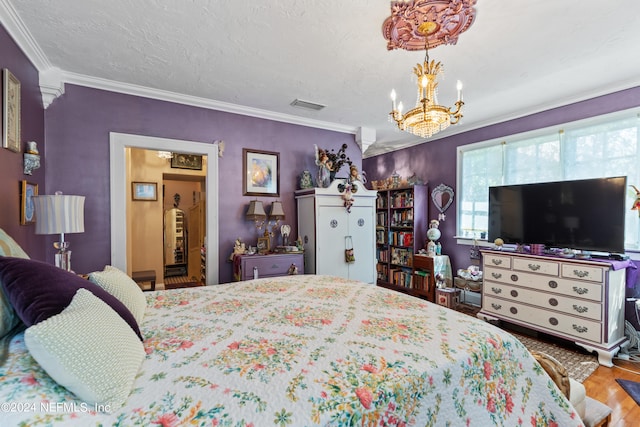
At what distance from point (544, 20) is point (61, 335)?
9.57 feet

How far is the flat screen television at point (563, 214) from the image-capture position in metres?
2.64

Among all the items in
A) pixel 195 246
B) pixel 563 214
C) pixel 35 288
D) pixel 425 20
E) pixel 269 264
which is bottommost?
pixel 195 246

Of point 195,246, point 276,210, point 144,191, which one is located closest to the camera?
point 276,210

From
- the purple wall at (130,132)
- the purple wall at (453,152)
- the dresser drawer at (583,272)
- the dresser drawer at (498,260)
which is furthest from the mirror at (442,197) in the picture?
the purple wall at (130,132)

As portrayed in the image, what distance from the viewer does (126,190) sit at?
305cm

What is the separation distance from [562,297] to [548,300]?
0.13 meters

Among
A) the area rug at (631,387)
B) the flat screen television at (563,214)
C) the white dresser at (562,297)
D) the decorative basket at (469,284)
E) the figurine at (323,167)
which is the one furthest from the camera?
the figurine at (323,167)

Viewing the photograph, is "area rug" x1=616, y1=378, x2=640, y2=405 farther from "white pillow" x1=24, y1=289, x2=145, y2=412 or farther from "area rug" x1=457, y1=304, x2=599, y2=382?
"white pillow" x1=24, y1=289, x2=145, y2=412

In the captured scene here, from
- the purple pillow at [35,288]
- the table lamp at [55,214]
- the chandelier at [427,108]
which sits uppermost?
the chandelier at [427,108]

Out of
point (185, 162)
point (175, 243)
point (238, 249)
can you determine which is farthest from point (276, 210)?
point (175, 243)

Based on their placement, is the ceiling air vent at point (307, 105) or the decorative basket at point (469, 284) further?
the decorative basket at point (469, 284)

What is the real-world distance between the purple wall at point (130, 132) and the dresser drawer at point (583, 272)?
9.57 feet

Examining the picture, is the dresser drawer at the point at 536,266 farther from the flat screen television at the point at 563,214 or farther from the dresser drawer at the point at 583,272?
the flat screen television at the point at 563,214

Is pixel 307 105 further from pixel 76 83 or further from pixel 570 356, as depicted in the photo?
pixel 570 356
